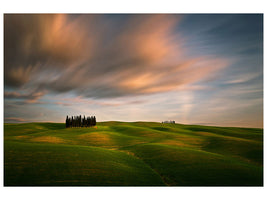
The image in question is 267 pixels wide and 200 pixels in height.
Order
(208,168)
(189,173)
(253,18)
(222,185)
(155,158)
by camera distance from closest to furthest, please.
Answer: (222,185), (189,173), (208,168), (253,18), (155,158)

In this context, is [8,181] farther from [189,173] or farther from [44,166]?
[189,173]

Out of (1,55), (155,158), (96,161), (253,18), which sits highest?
(253,18)

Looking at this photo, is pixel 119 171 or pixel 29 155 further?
pixel 29 155

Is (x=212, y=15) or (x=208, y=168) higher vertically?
(x=212, y=15)

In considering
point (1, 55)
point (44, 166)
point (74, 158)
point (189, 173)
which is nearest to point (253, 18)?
point (189, 173)

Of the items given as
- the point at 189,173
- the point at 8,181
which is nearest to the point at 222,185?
the point at 189,173

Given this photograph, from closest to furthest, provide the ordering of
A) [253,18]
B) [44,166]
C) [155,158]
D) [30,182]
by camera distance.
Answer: [30,182] < [44,166] < [253,18] < [155,158]

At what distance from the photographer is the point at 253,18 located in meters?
16.6

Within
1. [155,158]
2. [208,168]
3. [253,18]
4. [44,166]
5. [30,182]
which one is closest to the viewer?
[30,182]

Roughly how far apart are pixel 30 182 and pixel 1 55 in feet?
44.2

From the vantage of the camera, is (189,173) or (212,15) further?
(212,15)

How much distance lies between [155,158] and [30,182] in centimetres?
1381

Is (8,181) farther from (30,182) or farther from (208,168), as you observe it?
(208,168)

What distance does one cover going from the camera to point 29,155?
15.1 meters
